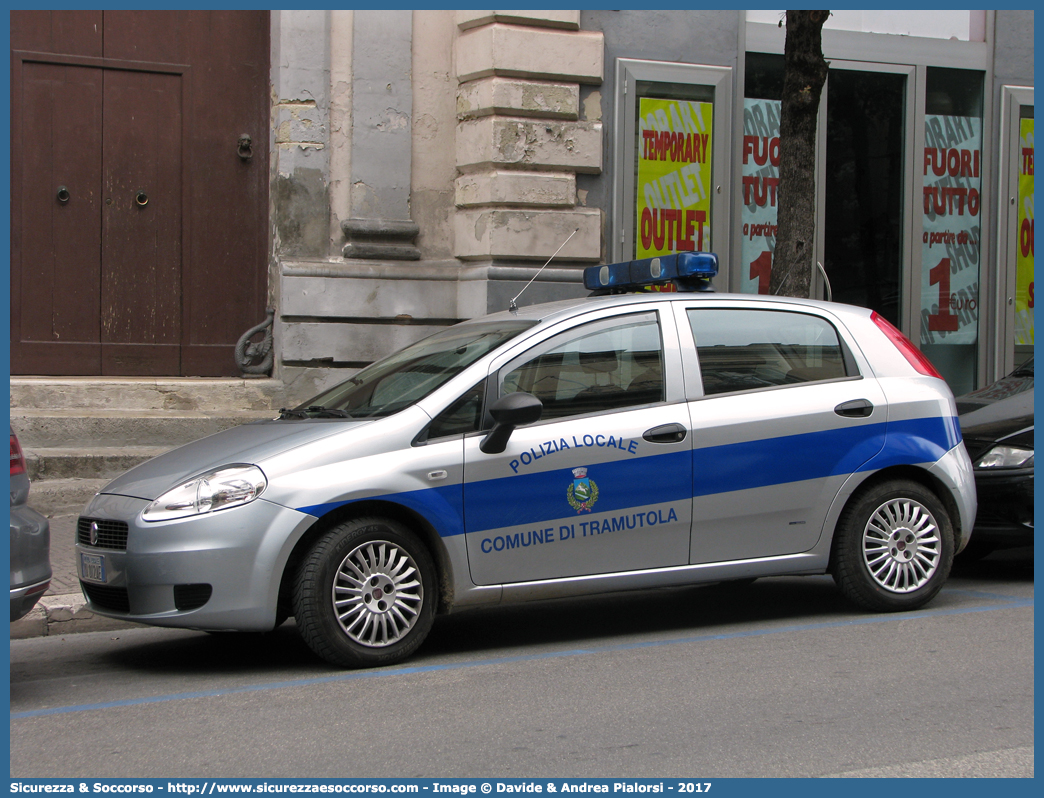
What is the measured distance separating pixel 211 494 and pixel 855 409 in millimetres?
3264

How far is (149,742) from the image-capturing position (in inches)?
168

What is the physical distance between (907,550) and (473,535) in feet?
8.00

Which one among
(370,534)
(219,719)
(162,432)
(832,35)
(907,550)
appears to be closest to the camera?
(219,719)

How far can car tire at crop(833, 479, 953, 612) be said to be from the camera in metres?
6.21

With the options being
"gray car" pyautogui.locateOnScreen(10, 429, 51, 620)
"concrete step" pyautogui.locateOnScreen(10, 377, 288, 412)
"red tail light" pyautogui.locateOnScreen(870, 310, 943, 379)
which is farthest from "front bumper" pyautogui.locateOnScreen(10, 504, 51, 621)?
"concrete step" pyautogui.locateOnScreen(10, 377, 288, 412)

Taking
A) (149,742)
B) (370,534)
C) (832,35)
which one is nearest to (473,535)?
(370,534)

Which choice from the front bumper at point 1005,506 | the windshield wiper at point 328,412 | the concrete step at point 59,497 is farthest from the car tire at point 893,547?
the concrete step at point 59,497

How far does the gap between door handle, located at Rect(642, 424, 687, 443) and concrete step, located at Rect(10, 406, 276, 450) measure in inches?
222

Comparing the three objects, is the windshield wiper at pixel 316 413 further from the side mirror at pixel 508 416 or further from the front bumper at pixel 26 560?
the front bumper at pixel 26 560

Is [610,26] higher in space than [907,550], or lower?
higher

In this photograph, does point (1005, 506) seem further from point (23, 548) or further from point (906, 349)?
point (23, 548)

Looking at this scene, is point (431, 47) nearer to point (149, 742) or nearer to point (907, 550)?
point (907, 550)

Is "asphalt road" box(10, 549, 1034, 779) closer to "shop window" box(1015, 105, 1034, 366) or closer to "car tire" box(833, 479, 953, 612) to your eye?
"car tire" box(833, 479, 953, 612)

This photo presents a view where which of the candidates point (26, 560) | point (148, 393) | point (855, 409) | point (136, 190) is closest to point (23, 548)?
point (26, 560)
